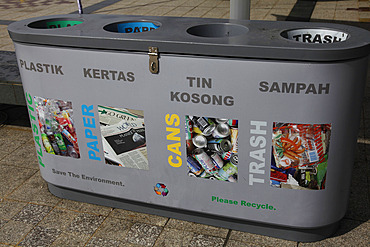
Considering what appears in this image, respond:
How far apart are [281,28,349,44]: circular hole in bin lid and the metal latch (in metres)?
0.98

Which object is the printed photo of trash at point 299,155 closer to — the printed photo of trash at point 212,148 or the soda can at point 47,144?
the printed photo of trash at point 212,148

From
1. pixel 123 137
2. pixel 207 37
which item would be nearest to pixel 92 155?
pixel 123 137

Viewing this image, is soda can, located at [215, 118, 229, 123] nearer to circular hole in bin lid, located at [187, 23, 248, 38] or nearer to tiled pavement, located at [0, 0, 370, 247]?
circular hole in bin lid, located at [187, 23, 248, 38]

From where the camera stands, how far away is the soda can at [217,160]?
3205mm

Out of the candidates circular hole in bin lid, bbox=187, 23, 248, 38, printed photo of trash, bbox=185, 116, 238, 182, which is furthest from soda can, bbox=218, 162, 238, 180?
circular hole in bin lid, bbox=187, 23, 248, 38

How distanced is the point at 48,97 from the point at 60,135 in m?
0.36

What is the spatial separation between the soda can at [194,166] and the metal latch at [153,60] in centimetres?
73

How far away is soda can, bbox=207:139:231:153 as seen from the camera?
3.14 metres

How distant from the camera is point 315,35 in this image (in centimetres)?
322

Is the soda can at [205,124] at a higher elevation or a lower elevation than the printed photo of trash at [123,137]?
higher

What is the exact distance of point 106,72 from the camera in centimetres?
319

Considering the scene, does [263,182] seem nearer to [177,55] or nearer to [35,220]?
[177,55]

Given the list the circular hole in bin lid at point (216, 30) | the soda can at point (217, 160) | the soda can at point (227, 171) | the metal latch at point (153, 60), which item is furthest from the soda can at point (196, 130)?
the circular hole in bin lid at point (216, 30)

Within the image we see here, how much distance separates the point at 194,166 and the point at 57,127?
1249 mm
